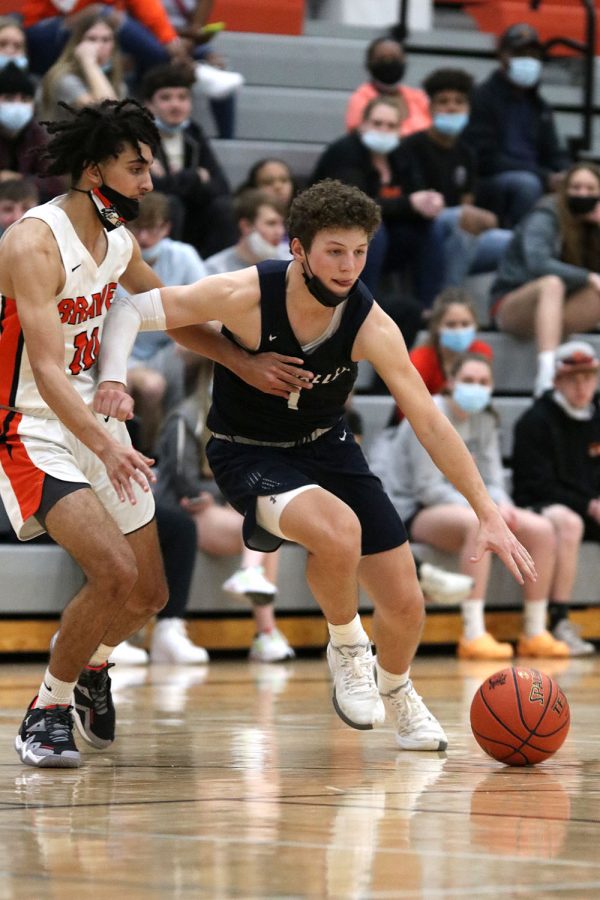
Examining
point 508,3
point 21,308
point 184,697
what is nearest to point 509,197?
point 508,3

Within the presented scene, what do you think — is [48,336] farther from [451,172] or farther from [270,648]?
[451,172]

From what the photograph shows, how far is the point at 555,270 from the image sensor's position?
1017cm

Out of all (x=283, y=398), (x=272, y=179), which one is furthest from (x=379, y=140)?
(x=283, y=398)

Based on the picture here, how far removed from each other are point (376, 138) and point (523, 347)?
1.68 metres

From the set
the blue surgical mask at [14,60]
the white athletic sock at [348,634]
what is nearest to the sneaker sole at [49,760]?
the white athletic sock at [348,634]

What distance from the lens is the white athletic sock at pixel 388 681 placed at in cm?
490

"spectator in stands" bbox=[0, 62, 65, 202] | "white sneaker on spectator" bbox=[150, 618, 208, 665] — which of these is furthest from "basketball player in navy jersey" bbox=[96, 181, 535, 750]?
"spectator in stands" bbox=[0, 62, 65, 202]

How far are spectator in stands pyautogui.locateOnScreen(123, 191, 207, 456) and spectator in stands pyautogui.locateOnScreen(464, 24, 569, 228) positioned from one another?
309 cm

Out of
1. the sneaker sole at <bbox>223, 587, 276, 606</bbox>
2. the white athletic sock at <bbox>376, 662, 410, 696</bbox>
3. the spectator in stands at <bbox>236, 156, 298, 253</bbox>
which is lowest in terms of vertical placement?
the sneaker sole at <bbox>223, 587, 276, 606</bbox>

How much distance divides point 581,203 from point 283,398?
235 inches

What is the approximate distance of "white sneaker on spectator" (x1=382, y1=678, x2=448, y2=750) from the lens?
4.80 m

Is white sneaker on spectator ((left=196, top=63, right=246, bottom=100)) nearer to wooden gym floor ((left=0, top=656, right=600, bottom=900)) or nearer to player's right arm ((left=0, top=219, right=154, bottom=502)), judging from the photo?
wooden gym floor ((left=0, top=656, right=600, bottom=900))

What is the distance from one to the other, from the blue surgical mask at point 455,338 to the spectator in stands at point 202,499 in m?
1.55

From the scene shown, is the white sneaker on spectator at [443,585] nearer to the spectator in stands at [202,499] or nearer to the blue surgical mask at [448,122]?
the spectator in stands at [202,499]
